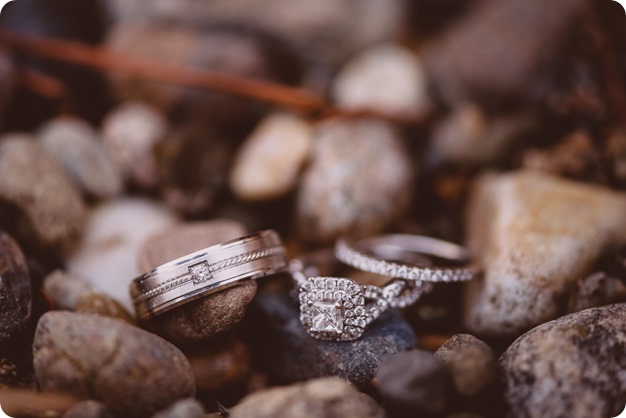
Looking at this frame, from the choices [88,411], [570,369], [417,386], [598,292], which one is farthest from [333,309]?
[598,292]

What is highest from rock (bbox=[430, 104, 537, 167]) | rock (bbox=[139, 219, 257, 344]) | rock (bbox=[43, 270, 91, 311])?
rock (bbox=[430, 104, 537, 167])

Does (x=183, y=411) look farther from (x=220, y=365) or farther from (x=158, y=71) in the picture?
(x=158, y=71)

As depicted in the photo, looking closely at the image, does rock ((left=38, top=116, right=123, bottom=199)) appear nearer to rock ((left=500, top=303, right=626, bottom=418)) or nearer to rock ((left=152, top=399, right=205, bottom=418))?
rock ((left=152, top=399, right=205, bottom=418))

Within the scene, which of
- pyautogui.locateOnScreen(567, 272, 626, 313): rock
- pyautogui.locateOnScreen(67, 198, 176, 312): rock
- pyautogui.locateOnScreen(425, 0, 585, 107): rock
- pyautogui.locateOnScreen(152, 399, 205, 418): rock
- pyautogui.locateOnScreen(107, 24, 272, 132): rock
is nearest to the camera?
pyautogui.locateOnScreen(152, 399, 205, 418): rock

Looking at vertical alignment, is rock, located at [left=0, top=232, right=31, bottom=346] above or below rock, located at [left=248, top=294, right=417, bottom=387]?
above

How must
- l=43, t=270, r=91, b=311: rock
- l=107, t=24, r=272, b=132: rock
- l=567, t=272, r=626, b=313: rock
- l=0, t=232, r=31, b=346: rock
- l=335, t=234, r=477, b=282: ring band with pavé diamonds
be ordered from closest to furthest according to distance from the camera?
l=0, t=232, r=31, b=346: rock → l=567, t=272, r=626, b=313: rock → l=43, t=270, r=91, b=311: rock → l=335, t=234, r=477, b=282: ring band with pavé diamonds → l=107, t=24, r=272, b=132: rock

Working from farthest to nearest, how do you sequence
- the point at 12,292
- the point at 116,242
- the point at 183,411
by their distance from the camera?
1. the point at 116,242
2. the point at 12,292
3. the point at 183,411

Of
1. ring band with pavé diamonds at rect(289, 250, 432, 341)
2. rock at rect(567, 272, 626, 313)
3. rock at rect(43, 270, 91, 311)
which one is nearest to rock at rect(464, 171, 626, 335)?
rock at rect(567, 272, 626, 313)

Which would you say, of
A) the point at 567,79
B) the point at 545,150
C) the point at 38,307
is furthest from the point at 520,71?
the point at 38,307

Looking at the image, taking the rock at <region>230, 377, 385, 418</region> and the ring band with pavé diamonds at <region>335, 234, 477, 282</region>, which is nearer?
the rock at <region>230, 377, 385, 418</region>
